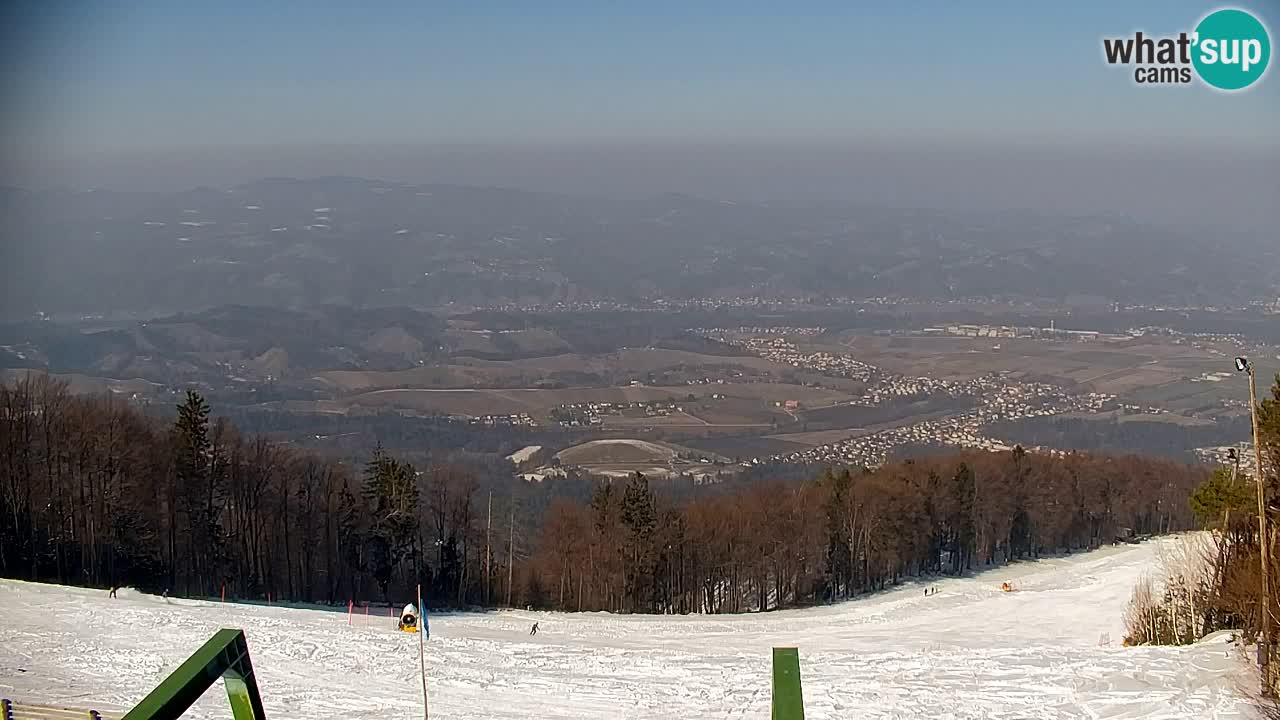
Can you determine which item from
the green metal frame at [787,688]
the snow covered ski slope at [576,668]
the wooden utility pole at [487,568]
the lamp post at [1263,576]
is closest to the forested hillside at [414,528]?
the wooden utility pole at [487,568]

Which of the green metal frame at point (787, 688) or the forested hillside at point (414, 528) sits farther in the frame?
the forested hillside at point (414, 528)

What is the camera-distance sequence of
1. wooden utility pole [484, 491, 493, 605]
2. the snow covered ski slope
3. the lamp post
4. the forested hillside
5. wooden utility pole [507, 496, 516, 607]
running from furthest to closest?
wooden utility pole [507, 496, 516, 607] < wooden utility pole [484, 491, 493, 605] < the forested hillside < the snow covered ski slope < the lamp post

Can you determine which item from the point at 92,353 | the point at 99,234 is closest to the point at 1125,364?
the point at 92,353

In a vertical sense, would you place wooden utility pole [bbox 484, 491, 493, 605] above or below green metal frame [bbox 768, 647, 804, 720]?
below

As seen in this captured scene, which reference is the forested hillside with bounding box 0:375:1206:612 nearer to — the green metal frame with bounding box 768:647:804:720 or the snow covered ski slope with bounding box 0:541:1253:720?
the snow covered ski slope with bounding box 0:541:1253:720

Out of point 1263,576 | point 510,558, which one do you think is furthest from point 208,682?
point 510,558

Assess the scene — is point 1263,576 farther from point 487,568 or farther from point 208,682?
point 487,568

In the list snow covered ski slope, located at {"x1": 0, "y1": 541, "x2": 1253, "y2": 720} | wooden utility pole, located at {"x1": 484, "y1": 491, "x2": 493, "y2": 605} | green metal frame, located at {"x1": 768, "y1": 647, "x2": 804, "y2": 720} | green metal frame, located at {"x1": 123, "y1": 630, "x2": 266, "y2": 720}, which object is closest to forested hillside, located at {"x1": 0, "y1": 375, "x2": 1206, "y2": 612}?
wooden utility pole, located at {"x1": 484, "y1": 491, "x2": 493, "y2": 605}

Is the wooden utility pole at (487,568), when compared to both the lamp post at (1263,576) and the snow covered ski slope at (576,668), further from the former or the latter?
the lamp post at (1263,576)
